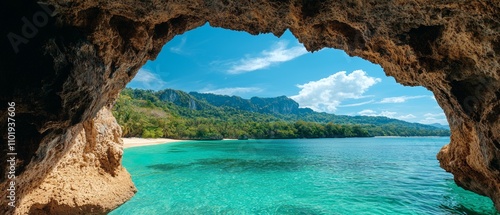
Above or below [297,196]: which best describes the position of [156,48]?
above

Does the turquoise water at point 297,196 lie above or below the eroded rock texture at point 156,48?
below

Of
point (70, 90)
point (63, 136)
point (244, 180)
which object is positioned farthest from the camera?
point (244, 180)

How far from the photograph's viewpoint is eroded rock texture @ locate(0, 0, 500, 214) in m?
4.16

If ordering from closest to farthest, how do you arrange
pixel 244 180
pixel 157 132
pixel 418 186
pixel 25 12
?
1. pixel 25 12
2. pixel 418 186
3. pixel 244 180
4. pixel 157 132

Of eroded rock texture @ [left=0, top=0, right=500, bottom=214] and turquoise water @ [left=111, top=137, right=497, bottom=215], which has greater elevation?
eroded rock texture @ [left=0, top=0, right=500, bottom=214]

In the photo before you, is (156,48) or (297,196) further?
(297,196)

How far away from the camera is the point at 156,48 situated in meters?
7.32

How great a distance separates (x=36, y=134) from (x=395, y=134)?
177 m

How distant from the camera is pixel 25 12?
412 cm

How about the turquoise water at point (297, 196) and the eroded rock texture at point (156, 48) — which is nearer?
the eroded rock texture at point (156, 48)

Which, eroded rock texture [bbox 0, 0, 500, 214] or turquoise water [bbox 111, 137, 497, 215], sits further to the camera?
turquoise water [bbox 111, 137, 497, 215]

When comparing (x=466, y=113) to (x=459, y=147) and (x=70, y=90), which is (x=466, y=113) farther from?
(x=70, y=90)

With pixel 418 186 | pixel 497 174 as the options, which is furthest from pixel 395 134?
pixel 497 174

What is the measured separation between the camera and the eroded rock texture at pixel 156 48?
4156mm
